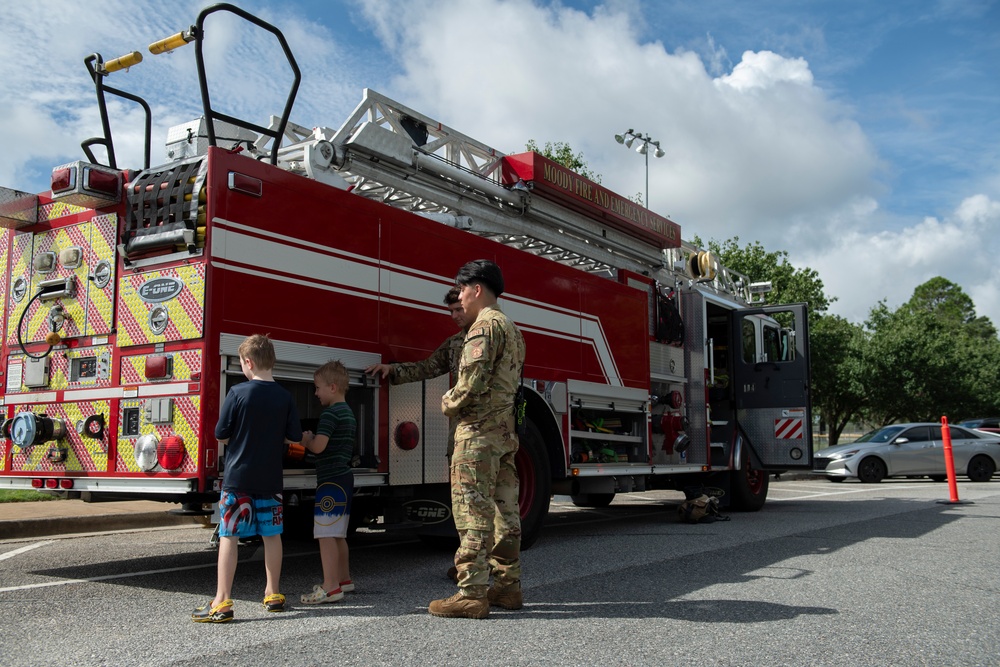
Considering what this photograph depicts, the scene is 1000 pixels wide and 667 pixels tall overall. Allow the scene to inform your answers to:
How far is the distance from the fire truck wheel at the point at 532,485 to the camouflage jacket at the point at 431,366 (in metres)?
1.30

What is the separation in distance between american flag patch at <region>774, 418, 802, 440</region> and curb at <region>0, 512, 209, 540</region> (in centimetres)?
674

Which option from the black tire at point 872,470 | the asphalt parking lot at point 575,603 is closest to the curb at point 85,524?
the asphalt parking lot at point 575,603

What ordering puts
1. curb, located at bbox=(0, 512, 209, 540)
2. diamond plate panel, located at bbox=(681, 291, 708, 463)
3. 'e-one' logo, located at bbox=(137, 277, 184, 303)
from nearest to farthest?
'e-one' logo, located at bbox=(137, 277, 184, 303) < curb, located at bbox=(0, 512, 209, 540) < diamond plate panel, located at bbox=(681, 291, 708, 463)

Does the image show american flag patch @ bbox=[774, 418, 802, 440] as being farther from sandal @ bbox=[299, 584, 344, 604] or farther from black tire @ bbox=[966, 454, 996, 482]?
black tire @ bbox=[966, 454, 996, 482]

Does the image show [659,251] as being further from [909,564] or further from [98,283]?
[98,283]

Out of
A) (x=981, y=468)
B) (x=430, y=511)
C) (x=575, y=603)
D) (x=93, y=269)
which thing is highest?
(x=93, y=269)

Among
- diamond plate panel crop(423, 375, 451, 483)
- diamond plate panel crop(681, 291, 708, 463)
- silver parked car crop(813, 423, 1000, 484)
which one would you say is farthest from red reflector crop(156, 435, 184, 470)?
silver parked car crop(813, 423, 1000, 484)

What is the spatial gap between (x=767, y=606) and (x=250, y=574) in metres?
3.36

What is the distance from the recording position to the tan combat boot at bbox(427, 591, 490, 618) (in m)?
4.47

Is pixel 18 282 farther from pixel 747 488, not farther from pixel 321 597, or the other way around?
pixel 747 488

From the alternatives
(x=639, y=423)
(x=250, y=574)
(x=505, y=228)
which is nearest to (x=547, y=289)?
(x=505, y=228)

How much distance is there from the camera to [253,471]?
4.53m

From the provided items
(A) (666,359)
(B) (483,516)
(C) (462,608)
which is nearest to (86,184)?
(B) (483,516)

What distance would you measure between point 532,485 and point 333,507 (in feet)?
7.88
